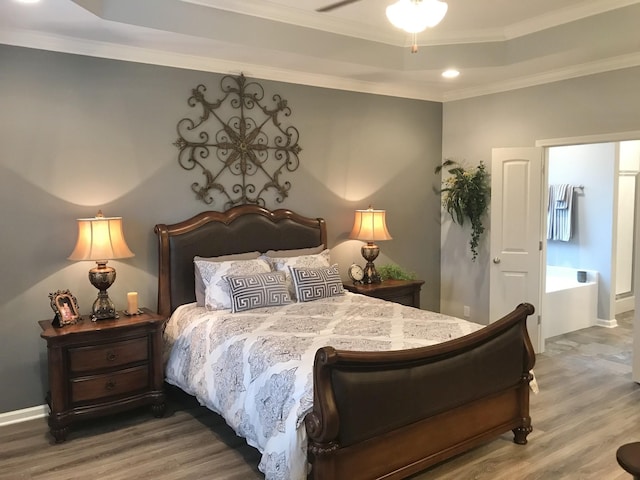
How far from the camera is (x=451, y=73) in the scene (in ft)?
16.4

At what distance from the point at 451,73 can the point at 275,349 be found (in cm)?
334

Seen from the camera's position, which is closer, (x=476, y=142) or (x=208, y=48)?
(x=208, y=48)

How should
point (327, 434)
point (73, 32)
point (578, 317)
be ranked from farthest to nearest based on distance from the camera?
point (578, 317)
point (73, 32)
point (327, 434)

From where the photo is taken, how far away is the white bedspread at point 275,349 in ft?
8.65

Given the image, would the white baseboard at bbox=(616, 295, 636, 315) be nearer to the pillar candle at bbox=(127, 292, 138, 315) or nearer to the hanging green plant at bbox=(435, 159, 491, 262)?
the hanging green plant at bbox=(435, 159, 491, 262)

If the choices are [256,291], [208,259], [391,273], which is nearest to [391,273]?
[391,273]

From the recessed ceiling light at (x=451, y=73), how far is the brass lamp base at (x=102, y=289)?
347cm

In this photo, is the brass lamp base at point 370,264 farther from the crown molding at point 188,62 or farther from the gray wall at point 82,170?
the crown molding at point 188,62

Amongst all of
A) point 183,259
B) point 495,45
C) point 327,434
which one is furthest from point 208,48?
point 327,434

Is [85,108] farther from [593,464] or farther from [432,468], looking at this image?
[593,464]

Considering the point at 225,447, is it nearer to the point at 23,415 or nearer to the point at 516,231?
the point at 23,415

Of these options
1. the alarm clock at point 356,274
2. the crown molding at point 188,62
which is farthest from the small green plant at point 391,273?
the crown molding at point 188,62

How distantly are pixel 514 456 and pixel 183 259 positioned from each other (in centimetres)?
284

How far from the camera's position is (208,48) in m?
4.12
